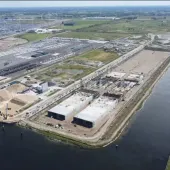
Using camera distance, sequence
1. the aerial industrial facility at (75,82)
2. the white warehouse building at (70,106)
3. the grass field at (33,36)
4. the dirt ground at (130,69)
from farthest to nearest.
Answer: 1. the grass field at (33,36)
2. the white warehouse building at (70,106)
3. the aerial industrial facility at (75,82)
4. the dirt ground at (130,69)

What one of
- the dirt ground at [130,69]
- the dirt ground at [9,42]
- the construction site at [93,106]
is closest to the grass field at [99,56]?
the dirt ground at [130,69]

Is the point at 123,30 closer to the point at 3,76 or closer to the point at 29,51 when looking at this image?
the point at 29,51

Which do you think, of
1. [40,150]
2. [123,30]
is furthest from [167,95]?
[123,30]

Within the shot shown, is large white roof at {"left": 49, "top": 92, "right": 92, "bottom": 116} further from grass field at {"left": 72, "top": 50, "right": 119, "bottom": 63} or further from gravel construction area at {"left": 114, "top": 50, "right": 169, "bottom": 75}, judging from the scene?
grass field at {"left": 72, "top": 50, "right": 119, "bottom": 63}

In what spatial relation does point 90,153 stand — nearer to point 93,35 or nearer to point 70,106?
point 70,106

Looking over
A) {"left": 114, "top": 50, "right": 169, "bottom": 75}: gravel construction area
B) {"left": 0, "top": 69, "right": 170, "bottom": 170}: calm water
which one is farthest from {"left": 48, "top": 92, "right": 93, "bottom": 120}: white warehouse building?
{"left": 114, "top": 50, "right": 169, "bottom": 75}: gravel construction area

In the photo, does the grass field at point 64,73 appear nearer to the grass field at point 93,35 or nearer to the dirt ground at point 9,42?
the dirt ground at point 9,42

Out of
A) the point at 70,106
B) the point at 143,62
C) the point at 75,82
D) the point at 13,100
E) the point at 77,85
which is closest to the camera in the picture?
the point at 70,106

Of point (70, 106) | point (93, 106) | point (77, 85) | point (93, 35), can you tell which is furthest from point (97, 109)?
point (93, 35)
